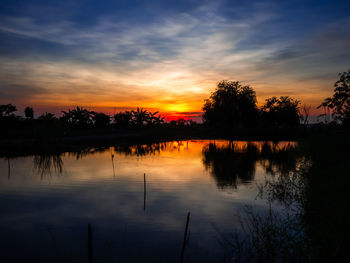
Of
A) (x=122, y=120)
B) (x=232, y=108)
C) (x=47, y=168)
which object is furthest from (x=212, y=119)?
(x=47, y=168)

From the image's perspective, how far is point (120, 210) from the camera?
49.0ft

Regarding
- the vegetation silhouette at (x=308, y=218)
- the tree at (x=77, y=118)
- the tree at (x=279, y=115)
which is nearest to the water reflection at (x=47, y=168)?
the vegetation silhouette at (x=308, y=218)

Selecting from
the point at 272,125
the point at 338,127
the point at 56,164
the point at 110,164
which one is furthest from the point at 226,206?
the point at 272,125

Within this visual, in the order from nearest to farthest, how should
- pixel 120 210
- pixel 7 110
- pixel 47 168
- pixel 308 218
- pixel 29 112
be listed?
1. pixel 308 218
2. pixel 120 210
3. pixel 47 168
4. pixel 7 110
5. pixel 29 112

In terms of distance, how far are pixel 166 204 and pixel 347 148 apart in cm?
1340

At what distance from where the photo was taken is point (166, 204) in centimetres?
1593

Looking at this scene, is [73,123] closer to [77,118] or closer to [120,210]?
[77,118]

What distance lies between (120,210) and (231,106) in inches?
2688

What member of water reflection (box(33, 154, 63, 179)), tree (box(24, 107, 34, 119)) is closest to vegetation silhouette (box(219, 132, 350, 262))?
water reflection (box(33, 154, 63, 179))

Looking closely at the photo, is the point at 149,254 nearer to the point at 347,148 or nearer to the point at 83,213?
the point at 83,213

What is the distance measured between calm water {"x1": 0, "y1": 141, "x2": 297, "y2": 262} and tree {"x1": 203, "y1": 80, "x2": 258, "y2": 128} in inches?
2010

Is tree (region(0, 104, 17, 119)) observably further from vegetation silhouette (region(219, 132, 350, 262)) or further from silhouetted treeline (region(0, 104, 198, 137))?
vegetation silhouette (region(219, 132, 350, 262))

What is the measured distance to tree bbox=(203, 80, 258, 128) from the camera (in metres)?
78.7

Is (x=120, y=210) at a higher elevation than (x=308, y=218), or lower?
lower
